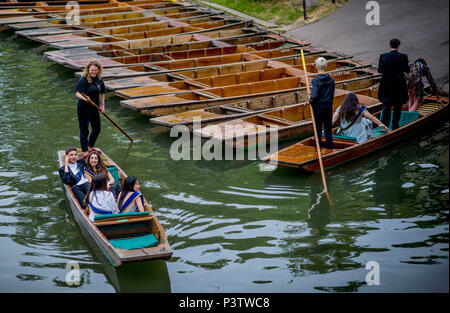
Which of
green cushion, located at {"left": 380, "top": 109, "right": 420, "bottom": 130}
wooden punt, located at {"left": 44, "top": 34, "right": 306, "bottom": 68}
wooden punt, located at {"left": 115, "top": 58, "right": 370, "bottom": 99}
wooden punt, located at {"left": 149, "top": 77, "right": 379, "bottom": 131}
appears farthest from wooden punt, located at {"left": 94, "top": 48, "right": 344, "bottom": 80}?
green cushion, located at {"left": 380, "top": 109, "right": 420, "bottom": 130}

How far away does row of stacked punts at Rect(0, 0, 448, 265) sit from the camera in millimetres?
9172

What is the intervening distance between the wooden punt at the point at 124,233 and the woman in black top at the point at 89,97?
7.28 ft

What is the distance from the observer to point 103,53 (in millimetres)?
14367

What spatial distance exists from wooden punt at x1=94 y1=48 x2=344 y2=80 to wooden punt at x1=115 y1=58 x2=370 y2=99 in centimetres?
45

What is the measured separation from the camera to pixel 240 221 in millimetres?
7500

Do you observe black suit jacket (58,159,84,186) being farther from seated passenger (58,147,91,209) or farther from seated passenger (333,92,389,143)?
seated passenger (333,92,389,143)

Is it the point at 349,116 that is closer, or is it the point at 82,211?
the point at 82,211

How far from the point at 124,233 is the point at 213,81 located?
606cm

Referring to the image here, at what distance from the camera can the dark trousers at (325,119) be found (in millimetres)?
8719

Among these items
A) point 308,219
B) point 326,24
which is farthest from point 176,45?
point 308,219

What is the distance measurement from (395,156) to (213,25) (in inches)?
362

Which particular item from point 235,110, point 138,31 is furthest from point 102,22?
point 235,110

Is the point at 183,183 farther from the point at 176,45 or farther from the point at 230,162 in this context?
the point at 176,45

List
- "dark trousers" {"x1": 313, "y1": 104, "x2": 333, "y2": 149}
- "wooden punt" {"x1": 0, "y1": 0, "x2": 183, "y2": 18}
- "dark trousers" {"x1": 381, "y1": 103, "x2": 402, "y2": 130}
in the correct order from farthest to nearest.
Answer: "wooden punt" {"x1": 0, "y1": 0, "x2": 183, "y2": 18}
"dark trousers" {"x1": 381, "y1": 103, "x2": 402, "y2": 130}
"dark trousers" {"x1": 313, "y1": 104, "x2": 333, "y2": 149}
